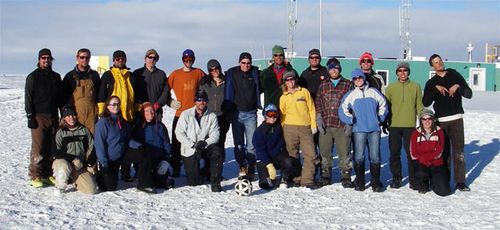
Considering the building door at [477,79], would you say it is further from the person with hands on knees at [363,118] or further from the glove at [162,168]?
the glove at [162,168]

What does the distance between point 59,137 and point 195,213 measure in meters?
2.14

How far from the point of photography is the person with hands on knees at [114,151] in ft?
22.5

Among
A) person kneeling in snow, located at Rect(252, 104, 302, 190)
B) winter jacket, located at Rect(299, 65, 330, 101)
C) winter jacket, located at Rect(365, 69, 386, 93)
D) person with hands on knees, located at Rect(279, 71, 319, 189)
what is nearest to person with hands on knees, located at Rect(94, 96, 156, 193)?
person kneeling in snow, located at Rect(252, 104, 302, 190)

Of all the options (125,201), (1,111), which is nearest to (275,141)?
(125,201)

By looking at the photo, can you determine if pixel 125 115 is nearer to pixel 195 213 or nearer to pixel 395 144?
pixel 195 213

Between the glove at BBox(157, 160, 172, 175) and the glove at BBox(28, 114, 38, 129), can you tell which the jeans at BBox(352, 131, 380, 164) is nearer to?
the glove at BBox(157, 160, 172, 175)

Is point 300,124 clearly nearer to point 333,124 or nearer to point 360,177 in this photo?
point 333,124

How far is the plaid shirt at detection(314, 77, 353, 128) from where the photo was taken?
7359 mm

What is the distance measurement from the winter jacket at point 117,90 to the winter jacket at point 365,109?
2916mm

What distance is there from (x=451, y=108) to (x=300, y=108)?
2014 mm

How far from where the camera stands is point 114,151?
6.96 meters

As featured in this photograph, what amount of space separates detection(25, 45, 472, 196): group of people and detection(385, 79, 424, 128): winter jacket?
0.01 metres

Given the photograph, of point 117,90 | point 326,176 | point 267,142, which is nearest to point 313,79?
point 267,142

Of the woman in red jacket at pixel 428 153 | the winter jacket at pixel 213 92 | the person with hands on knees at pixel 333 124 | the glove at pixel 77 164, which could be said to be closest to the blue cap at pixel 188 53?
the winter jacket at pixel 213 92
